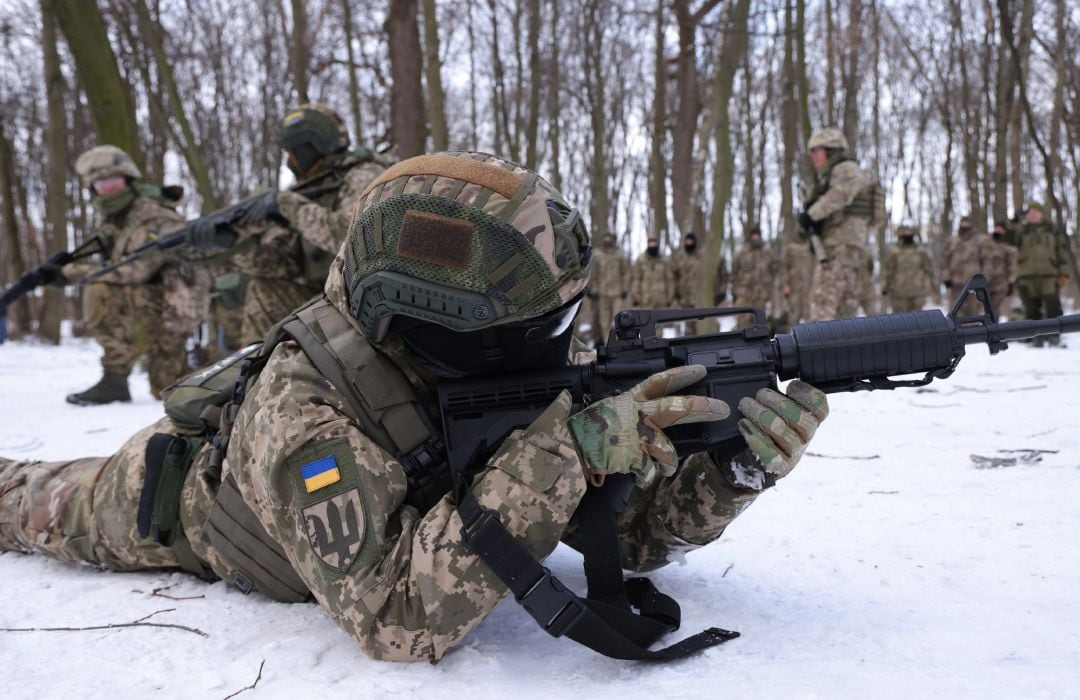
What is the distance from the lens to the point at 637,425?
1657 millimetres

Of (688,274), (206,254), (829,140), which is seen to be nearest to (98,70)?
(206,254)

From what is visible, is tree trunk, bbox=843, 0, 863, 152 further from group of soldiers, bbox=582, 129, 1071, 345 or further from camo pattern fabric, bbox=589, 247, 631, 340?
camo pattern fabric, bbox=589, 247, 631, 340

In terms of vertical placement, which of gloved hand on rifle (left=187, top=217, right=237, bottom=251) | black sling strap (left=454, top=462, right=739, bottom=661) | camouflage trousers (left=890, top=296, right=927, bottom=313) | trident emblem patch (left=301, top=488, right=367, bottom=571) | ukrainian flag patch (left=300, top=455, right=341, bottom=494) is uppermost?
gloved hand on rifle (left=187, top=217, right=237, bottom=251)

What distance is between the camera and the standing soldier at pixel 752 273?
595 inches

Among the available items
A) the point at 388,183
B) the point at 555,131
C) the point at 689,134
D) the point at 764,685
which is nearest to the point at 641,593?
the point at 764,685

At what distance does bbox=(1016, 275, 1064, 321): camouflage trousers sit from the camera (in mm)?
10766

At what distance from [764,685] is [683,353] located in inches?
29.9

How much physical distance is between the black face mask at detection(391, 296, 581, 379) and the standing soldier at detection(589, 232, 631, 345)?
527 inches

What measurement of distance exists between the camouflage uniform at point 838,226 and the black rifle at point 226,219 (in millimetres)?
4999

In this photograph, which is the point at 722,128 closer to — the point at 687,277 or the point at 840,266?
the point at 840,266

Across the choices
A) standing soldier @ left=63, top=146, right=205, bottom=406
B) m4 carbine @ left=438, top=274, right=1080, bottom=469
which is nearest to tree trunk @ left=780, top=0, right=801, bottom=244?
standing soldier @ left=63, top=146, right=205, bottom=406

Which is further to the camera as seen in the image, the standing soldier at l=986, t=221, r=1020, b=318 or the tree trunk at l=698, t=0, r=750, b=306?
the standing soldier at l=986, t=221, r=1020, b=318

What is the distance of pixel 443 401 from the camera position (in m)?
1.79

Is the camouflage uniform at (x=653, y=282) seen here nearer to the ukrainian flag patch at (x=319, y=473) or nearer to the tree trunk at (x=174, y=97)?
the tree trunk at (x=174, y=97)
